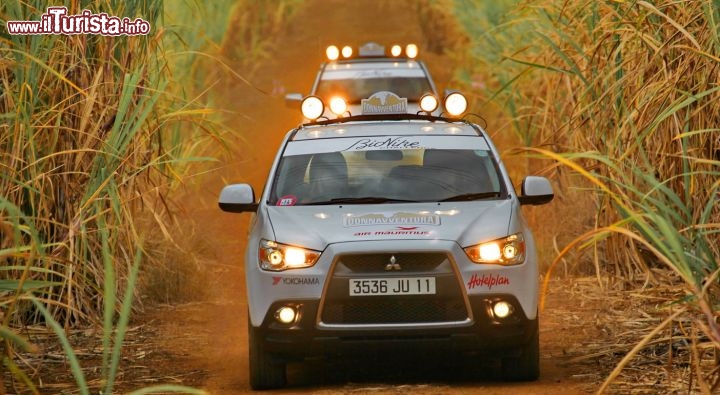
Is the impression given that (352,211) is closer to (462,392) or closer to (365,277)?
(365,277)

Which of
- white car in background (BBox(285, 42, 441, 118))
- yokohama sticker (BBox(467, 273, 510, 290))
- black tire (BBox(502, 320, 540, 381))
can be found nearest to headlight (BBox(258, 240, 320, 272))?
yokohama sticker (BBox(467, 273, 510, 290))

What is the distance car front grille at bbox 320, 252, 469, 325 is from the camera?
7.84 m

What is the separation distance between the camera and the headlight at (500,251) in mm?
7938

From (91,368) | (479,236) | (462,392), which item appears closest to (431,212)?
(479,236)

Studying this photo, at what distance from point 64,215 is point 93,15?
1.36 meters

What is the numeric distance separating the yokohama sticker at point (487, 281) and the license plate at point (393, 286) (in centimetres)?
21

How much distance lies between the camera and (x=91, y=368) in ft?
29.9

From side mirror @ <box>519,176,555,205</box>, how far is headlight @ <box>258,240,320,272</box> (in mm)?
1411

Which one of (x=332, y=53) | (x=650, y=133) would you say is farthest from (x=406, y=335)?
(x=332, y=53)

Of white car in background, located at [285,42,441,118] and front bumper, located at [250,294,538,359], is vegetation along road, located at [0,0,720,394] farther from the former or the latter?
white car in background, located at [285,42,441,118]

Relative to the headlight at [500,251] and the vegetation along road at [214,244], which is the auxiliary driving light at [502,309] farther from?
the vegetation along road at [214,244]

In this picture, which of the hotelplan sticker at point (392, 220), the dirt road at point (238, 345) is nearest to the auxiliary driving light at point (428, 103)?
the dirt road at point (238, 345)

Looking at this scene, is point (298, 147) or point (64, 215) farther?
point (64, 215)

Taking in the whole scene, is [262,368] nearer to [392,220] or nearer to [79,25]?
[392,220]
